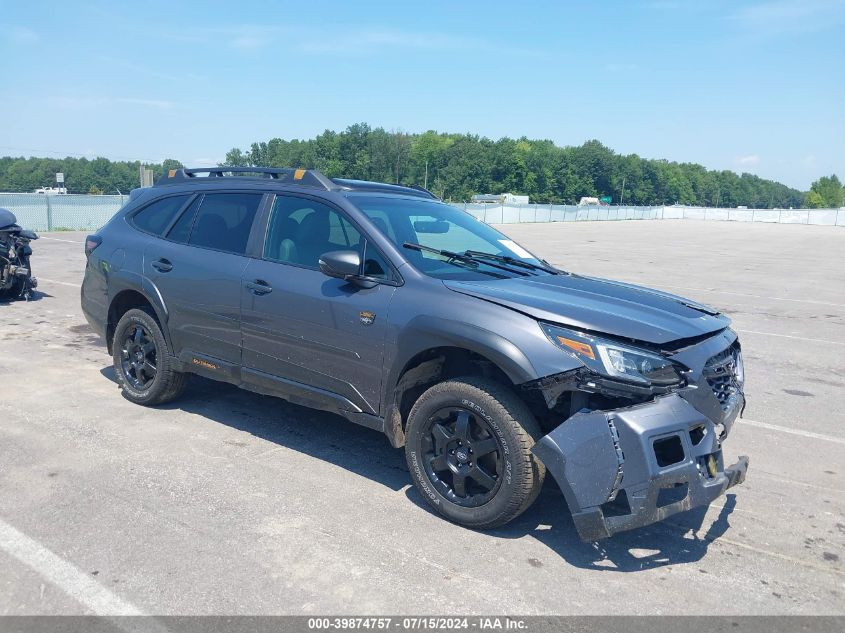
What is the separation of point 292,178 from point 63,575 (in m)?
2.87

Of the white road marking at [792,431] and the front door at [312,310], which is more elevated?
the front door at [312,310]

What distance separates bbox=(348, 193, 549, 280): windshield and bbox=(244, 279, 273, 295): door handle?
0.78 meters

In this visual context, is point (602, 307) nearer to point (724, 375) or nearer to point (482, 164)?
point (724, 375)

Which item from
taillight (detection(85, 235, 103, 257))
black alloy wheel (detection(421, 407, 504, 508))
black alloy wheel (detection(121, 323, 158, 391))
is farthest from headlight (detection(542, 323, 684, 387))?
taillight (detection(85, 235, 103, 257))

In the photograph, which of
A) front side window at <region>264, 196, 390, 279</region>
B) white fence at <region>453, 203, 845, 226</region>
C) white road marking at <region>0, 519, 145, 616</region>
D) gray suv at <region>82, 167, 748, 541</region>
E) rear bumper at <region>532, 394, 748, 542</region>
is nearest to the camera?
white road marking at <region>0, 519, 145, 616</region>

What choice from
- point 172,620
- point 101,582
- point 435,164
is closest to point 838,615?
point 172,620

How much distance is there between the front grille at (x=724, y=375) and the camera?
12.6 feet

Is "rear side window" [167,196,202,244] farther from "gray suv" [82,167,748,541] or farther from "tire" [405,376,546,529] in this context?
"tire" [405,376,546,529]

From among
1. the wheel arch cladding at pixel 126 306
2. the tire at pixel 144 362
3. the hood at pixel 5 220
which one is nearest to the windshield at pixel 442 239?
the wheel arch cladding at pixel 126 306

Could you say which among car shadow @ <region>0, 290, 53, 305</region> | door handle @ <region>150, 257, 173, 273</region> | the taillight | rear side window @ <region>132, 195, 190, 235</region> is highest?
rear side window @ <region>132, 195, 190, 235</region>

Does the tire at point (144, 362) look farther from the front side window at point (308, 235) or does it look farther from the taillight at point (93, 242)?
the front side window at point (308, 235)

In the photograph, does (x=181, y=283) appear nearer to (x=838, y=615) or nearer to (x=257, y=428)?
(x=257, y=428)

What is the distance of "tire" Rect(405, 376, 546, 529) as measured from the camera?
12.1 feet

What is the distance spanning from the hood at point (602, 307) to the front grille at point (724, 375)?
158mm
